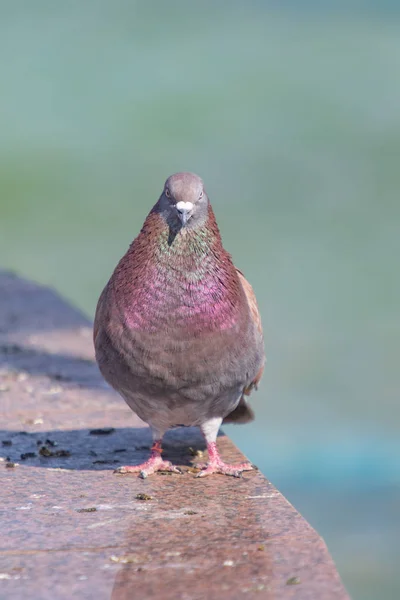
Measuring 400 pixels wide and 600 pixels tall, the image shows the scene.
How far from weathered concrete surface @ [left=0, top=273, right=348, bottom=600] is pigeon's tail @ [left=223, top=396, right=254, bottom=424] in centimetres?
14

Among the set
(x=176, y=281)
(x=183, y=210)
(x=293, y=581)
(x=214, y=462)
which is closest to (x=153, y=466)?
(x=214, y=462)

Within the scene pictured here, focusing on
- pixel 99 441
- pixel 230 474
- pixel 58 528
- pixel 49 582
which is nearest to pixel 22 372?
pixel 99 441

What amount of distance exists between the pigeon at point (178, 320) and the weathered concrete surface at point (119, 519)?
366 millimetres

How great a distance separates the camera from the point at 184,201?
181 inches

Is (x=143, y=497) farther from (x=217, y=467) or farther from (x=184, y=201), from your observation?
(x=184, y=201)

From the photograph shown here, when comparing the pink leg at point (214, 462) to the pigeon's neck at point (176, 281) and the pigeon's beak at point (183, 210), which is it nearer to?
the pigeon's neck at point (176, 281)

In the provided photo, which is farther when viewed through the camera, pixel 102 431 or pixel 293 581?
pixel 102 431

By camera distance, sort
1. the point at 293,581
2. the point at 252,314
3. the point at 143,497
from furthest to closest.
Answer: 1. the point at 252,314
2. the point at 143,497
3. the point at 293,581

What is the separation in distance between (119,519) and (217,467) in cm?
87

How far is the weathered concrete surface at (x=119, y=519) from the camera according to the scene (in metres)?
3.41

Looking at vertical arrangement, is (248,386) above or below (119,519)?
above

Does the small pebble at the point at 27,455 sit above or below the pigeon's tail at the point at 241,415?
below

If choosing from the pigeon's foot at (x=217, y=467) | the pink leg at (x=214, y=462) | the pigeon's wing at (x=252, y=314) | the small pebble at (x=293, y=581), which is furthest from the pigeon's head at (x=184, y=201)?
the small pebble at (x=293, y=581)

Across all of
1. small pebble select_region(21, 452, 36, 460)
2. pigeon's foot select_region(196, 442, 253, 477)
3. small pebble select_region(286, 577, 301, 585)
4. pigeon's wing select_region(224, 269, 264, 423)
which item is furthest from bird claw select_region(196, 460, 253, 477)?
small pebble select_region(286, 577, 301, 585)
